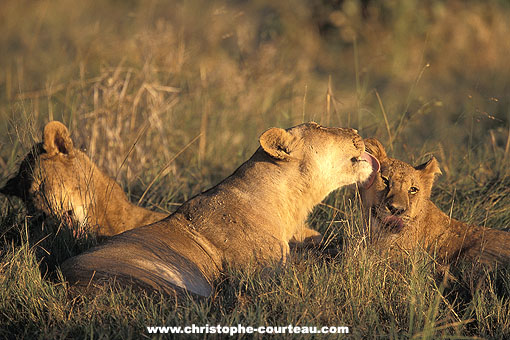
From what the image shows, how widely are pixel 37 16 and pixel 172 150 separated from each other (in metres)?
8.44

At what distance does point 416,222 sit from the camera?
4.61 metres

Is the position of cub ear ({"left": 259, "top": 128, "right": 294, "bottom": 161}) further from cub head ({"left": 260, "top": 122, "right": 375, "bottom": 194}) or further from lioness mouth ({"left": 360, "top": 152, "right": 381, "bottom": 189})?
lioness mouth ({"left": 360, "top": 152, "right": 381, "bottom": 189})

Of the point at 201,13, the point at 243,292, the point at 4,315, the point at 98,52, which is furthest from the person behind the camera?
the point at 201,13

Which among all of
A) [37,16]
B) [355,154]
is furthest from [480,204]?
[37,16]

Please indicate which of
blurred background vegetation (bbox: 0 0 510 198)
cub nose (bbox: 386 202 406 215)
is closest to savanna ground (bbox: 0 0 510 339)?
blurred background vegetation (bbox: 0 0 510 198)

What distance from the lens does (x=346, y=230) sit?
4348mm

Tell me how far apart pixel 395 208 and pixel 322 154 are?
62cm

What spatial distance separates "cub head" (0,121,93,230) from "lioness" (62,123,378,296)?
95cm

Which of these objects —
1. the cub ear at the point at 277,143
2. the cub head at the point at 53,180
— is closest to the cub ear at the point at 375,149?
the cub ear at the point at 277,143

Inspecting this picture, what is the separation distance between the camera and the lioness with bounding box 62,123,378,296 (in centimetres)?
406

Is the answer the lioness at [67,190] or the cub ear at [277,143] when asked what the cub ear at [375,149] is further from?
the lioness at [67,190]

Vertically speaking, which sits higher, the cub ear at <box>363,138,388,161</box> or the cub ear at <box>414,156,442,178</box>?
the cub ear at <box>363,138,388,161</box>

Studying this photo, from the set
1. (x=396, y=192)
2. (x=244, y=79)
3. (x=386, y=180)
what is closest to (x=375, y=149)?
(x=386, y=180)

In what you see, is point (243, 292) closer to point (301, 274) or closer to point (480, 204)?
point (301, 274)
